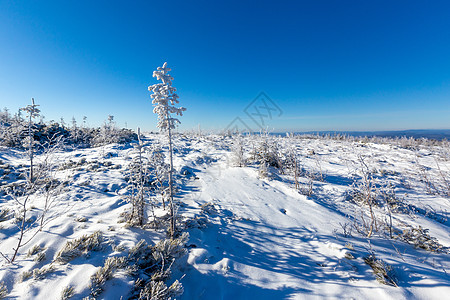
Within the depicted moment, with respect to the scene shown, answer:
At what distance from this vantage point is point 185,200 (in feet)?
18.9

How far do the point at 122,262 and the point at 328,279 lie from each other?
3492 mm

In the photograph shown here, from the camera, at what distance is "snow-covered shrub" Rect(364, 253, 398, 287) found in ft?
8.38

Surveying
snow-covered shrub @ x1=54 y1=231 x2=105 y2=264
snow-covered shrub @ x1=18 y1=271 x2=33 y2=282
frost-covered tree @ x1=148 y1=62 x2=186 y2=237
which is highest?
frost-covered tree @ x1=148 y1=62 x2=186 y2=237

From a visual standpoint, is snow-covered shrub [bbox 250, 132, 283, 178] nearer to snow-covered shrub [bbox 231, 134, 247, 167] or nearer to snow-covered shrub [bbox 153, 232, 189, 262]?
snow-covered shrub [bbox 231, 134, 247, 167]

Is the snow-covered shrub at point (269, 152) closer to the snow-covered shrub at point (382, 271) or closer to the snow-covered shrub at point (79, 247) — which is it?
the snow-covered shrub at point (382, 271)

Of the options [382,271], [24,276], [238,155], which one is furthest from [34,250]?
[238,155]

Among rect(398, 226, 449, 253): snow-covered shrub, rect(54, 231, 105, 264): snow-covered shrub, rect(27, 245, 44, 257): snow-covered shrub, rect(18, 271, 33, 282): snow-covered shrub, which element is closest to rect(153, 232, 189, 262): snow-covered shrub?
rect(54, 231, 105, 264): snow-covered shrub

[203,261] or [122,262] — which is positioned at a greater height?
[122,262]

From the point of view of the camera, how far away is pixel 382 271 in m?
2.69

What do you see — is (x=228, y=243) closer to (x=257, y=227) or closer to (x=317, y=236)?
(x=257, y=227)

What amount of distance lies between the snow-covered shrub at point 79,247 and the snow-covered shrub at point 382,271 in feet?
15.9

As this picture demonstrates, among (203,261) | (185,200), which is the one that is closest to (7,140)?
(185,200)

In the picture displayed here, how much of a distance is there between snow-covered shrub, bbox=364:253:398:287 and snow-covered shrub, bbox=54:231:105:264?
15.9 ft

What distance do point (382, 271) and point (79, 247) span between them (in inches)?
208
